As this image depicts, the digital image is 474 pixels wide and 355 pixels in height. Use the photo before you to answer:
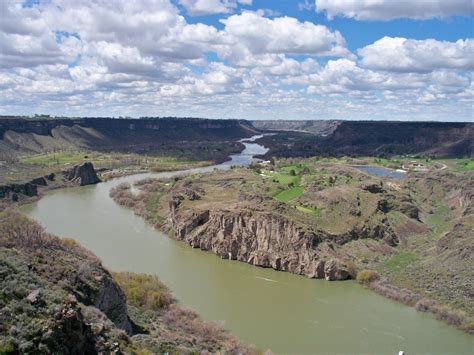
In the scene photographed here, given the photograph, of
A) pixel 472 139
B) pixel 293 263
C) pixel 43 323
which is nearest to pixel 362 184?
pixel 293 263

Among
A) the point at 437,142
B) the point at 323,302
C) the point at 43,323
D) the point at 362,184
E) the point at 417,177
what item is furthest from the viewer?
the point at 437,142

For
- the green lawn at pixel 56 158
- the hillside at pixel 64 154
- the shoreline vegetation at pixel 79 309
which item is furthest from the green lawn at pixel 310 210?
the green lawn at pixel 56 158

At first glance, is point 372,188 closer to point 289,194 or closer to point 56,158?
point 289,194

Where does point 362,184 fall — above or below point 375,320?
above

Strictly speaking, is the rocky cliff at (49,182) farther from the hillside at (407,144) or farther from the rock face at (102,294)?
the hillside at (407,144)

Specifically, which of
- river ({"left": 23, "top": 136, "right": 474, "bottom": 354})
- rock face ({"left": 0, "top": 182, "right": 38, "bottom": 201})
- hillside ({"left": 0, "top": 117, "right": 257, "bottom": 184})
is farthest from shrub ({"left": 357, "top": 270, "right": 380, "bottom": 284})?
hillside ({"left": 0, "top": 117, "right": 257, "bottom": 184})

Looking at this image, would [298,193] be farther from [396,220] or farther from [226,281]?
[226,281]
